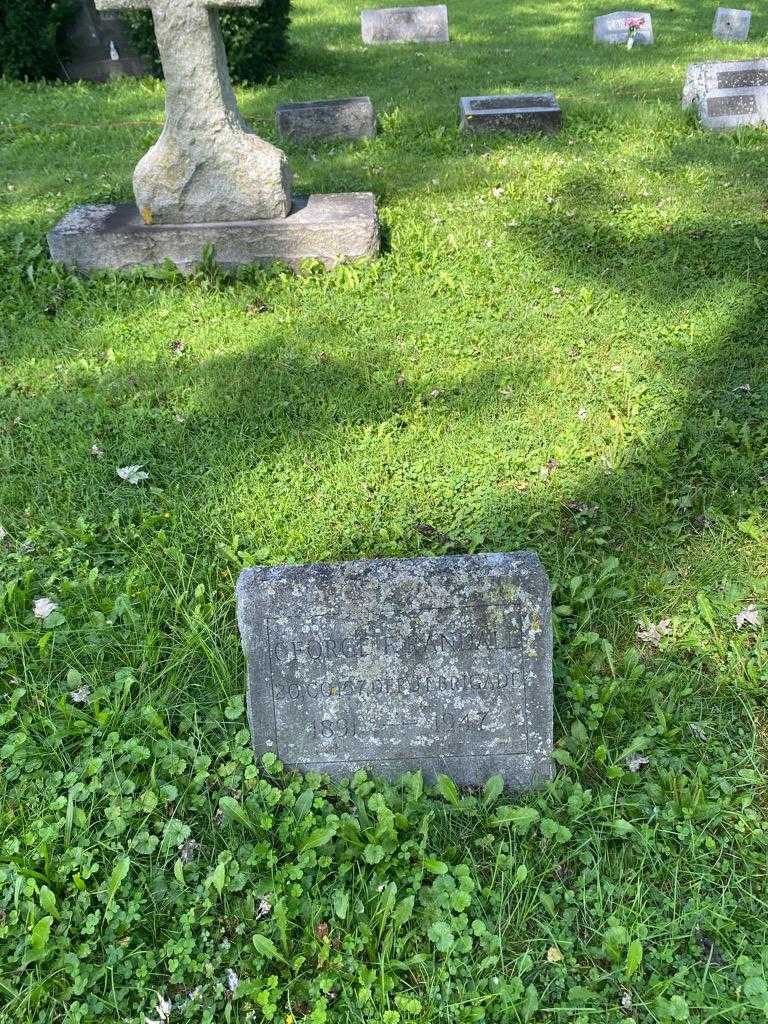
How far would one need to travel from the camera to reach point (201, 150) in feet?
16.0

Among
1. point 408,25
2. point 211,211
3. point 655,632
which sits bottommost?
point 655,632

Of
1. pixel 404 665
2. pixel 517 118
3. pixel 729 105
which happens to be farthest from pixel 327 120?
pixel 404 665

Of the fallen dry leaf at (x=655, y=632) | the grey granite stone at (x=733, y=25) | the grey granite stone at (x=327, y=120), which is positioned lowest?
the fallen dry leaf at (x=655, y=632)

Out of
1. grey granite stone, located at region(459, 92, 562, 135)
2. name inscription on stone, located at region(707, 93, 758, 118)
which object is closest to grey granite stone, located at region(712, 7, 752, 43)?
name inscription on stone, located at region(707, 93, 758, 118)

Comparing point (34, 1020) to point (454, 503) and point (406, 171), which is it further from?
point (406, 171)

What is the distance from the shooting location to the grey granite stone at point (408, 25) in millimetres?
11383

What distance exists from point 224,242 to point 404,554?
2.76 meters

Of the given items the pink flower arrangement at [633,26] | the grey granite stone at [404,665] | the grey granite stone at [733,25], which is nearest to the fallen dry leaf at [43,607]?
the grey granite stone at [404,665]

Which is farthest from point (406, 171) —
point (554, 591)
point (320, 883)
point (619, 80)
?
point (320, 883)

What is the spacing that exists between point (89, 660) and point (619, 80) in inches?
339

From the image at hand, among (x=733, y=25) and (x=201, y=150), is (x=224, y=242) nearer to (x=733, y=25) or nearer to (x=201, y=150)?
(x=201, y=150)

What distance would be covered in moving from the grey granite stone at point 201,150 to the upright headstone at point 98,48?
6.09 m

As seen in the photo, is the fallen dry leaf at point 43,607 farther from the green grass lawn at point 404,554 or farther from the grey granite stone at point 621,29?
the grey granite stone at point 621,29

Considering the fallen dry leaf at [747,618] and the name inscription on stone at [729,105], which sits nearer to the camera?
the fallen dry leaf at [747,618]
